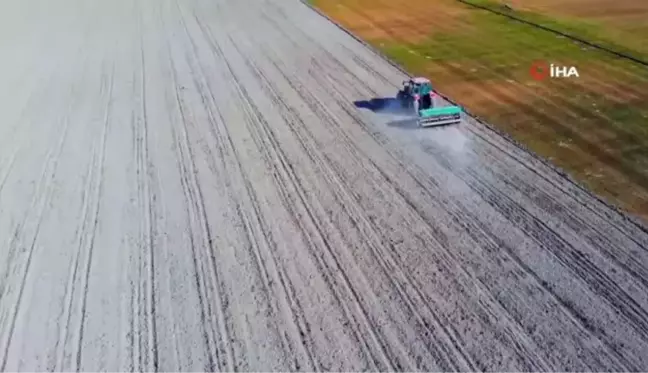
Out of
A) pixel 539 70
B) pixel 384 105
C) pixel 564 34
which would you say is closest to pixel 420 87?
pixel 384 105

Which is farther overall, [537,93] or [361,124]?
[537,93]

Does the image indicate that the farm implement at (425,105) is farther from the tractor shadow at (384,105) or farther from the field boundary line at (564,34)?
the field boundary line at (564,34)

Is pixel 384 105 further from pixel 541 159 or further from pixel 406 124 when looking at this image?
pixel 541 159

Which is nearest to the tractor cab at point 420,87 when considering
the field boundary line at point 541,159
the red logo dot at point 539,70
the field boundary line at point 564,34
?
the field boundary line at point 541,159

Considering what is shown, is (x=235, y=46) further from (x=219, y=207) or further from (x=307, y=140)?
(x=219, y=207)

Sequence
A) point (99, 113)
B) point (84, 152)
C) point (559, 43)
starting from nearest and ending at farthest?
point (84, 152) → point (99, 113) → point (559, 43)

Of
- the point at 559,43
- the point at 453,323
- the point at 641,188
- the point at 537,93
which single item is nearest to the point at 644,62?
the point at 559,43

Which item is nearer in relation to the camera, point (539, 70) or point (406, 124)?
point (406, 124)
